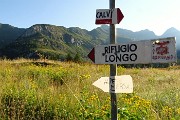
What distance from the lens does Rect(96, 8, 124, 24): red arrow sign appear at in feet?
14.0

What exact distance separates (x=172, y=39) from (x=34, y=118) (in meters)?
3.69

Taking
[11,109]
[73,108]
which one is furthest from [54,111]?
[11,109]

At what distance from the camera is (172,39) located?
3486 millimetres

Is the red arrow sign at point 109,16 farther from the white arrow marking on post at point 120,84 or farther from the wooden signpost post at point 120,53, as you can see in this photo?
the white arrow marking on post at point 120,84

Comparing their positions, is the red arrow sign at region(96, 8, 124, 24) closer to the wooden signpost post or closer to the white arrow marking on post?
the wooden signpost post

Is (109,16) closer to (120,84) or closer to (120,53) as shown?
(120,53)

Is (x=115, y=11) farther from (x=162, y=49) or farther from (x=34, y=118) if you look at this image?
(x=34, y=118)

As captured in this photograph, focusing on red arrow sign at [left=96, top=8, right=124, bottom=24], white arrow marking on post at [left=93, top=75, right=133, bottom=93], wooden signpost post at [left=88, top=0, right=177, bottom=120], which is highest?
red arrow sign at [left=96, top=8, right=124, bottom=24]

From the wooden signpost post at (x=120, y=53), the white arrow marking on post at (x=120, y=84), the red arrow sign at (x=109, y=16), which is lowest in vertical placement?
the white arrow marking on post at (x=120, y=84)

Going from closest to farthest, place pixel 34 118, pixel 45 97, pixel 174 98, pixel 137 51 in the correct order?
pixel 137 51, pixel 34 118, pixel 45 97, pixel 174 98

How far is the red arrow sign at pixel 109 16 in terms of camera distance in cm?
425

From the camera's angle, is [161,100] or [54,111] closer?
[54,111]

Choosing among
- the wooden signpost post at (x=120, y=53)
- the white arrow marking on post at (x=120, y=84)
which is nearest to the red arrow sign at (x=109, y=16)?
the wooden signpost post at (x=120, y=53)

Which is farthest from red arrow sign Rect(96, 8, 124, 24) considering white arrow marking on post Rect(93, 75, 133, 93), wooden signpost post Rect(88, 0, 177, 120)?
white arrow marking on post Rect(93, 75, 133, 93)
